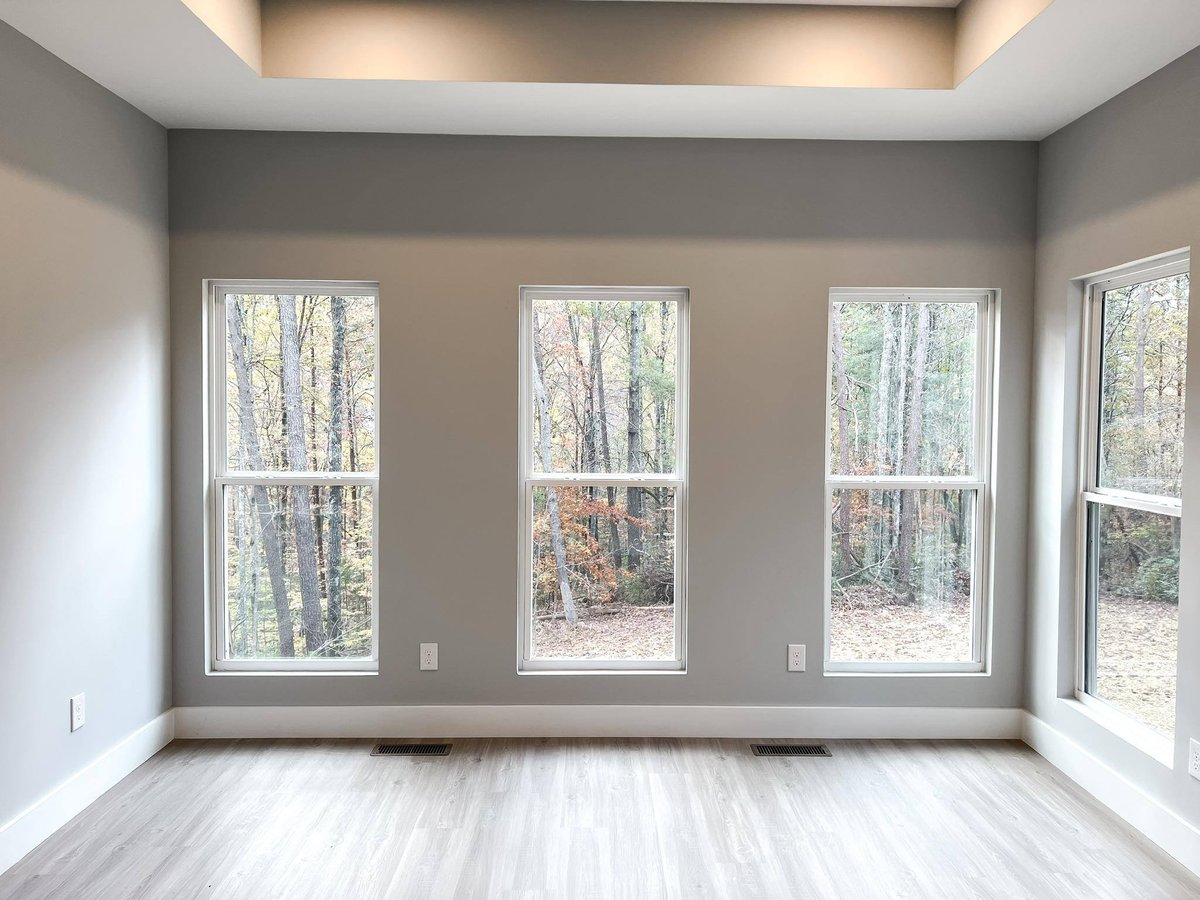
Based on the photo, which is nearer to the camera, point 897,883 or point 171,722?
point 897,883

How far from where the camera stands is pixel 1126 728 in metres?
2.90

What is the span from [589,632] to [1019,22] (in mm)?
2839

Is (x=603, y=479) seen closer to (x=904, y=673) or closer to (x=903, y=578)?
(x=903, y=578)

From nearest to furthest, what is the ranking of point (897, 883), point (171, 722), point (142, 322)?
point (897, 883)
point (142, 322)
point (171, 722)

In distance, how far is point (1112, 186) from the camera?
9.57 feet

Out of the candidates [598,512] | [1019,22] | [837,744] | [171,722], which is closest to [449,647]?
[598,512]

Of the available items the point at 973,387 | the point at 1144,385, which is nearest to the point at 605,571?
the point at 973,387

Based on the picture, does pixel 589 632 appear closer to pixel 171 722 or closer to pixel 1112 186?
pixel 171 722

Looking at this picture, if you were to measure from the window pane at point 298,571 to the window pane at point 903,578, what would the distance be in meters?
2.21

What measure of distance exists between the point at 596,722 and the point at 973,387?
2.32m

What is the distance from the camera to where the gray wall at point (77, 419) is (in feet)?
8.11

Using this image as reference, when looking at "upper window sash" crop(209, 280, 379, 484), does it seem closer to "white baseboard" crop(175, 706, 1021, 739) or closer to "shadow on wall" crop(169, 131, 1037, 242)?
"shadow on wall" crop(169, 131, 1037, 242)

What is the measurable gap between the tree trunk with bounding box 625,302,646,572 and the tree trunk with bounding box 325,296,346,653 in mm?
1312

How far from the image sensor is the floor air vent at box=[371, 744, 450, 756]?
3.28 m
